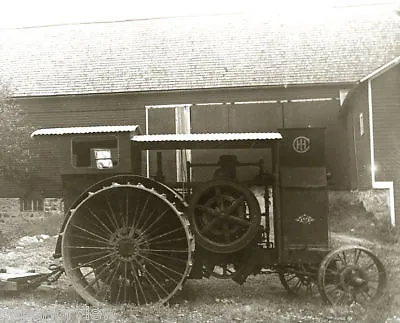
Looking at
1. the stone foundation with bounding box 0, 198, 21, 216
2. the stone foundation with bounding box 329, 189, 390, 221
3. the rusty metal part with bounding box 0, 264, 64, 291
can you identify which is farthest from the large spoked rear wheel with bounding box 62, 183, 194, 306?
the stone foundation with bounding box 0, 198, 21, 216

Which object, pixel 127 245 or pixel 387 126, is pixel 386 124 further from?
pixel 127 245

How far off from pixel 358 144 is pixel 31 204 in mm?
9606

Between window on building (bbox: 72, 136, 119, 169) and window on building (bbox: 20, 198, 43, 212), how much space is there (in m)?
9.79

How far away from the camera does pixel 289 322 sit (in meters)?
5.27

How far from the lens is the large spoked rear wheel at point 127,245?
593 cm

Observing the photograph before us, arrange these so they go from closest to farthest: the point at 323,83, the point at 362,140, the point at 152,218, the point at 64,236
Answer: the point at 64,236 → the point at 152,218 → the point at 362,140 → the point at 323,83

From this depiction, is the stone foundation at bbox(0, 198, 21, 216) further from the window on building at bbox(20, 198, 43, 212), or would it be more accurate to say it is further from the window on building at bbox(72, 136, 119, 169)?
the window on building at bbox(72, 136, 119, 169)

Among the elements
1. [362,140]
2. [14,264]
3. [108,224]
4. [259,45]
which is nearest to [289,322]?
[108,224]

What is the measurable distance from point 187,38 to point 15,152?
20.1 feet

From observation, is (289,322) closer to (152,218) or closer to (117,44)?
(152,218)

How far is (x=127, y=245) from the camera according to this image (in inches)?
235

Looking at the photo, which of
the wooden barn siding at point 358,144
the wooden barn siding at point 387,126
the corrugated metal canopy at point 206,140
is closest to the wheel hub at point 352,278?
the corrugated metal canopy at point 206,140

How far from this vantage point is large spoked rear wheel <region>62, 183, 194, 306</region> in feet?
19.5

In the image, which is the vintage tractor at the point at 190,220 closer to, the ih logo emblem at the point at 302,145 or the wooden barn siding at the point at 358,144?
the ih logo emblem at the point at 302,145
